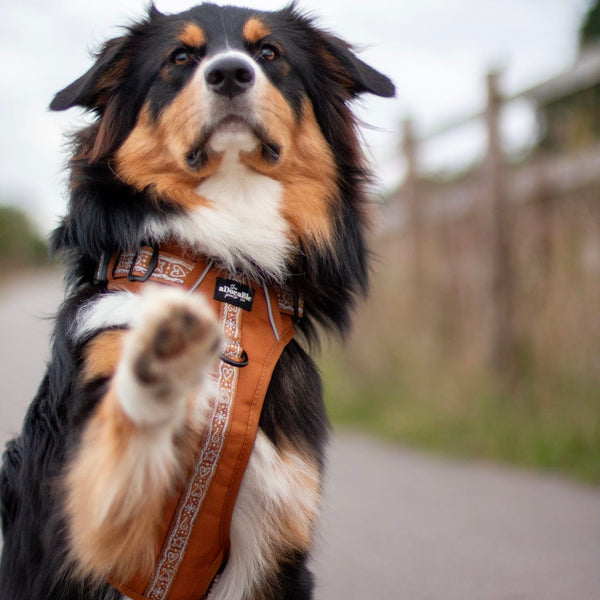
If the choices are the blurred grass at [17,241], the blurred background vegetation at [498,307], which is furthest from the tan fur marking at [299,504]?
the blurred grass at [17,241]

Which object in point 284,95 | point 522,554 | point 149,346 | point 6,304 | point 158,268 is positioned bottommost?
point 522,554

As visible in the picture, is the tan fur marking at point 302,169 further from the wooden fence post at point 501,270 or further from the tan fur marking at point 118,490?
the wooden fence post at point 501,270

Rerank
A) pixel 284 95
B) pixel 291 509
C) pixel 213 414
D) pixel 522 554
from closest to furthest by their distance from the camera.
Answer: pixel 213 414 → pixel 291 509 → pixel 284 95 → pixel 522 554

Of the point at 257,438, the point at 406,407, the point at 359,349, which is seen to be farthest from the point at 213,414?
the point at 359,349

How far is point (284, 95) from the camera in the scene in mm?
2701

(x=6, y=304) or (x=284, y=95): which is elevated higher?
(x=6, y=304)

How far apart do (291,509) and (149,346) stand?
854 mm

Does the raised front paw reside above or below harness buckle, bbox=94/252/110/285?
below

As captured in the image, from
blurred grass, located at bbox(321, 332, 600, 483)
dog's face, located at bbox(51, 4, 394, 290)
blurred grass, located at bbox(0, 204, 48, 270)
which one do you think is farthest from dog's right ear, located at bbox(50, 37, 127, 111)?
blurred grass, located at bbox(0, 204, 48, 270)

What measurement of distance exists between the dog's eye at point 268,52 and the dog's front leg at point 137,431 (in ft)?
4.03

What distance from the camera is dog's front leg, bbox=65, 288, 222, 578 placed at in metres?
1.68

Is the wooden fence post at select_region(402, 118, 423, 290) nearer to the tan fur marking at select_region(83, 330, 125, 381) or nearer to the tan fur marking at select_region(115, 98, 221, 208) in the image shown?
the tan fur marking at select_region(115, 98, 221, 208)

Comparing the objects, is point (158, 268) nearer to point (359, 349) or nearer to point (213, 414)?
point (213, 414)

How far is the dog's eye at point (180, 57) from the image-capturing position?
2652 millimetres
